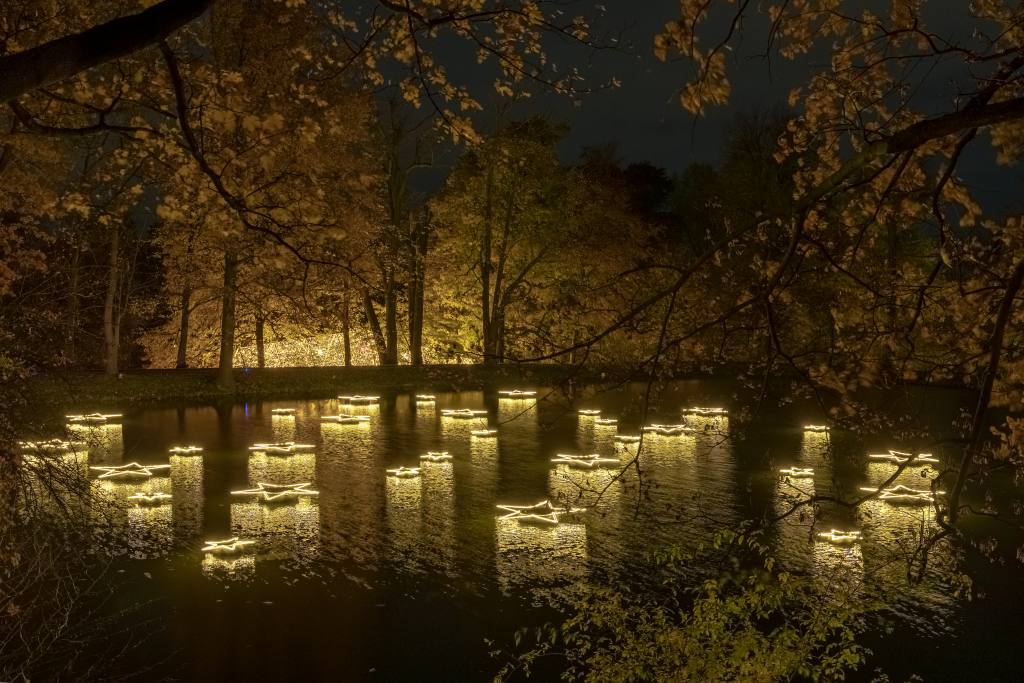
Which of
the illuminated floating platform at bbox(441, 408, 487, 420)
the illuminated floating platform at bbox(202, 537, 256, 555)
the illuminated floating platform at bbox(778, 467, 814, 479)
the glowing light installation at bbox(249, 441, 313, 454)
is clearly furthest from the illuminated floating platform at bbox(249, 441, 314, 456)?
the illuminated floating platform at bbox(778, 467, 814, 479)

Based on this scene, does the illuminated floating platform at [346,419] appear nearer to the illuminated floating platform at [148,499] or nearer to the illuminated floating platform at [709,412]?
the illuminated floating platform at [709,412]

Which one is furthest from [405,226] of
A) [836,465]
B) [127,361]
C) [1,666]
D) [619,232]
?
[1,666]

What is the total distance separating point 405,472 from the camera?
16203 millimetres

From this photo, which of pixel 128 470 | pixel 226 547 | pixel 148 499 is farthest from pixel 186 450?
pixel 226 547

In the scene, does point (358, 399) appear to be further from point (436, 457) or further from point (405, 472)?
point (405, 472)

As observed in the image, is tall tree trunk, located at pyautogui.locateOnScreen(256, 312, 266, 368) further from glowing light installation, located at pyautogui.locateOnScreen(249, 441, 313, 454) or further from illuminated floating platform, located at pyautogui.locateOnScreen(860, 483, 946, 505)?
illuminated floating platform, located at pyautogui.locateOnScreen(860, 483, 946, 505)

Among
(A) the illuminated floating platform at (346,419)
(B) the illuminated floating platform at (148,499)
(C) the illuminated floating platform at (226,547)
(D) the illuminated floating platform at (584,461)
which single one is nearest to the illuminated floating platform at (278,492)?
(B) the illuminated floating platform at (148,499)

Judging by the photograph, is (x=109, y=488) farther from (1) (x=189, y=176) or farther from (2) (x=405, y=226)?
(2) (x=405, y=226)

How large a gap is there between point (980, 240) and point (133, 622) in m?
8.81

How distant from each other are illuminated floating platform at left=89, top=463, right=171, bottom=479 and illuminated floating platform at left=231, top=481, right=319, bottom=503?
2.28m

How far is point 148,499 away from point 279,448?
4376 millimetres

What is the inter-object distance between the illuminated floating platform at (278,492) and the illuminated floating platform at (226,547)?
95.5 inches

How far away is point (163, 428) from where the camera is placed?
21.1 metres

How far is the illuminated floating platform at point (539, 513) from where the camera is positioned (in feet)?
43.0
